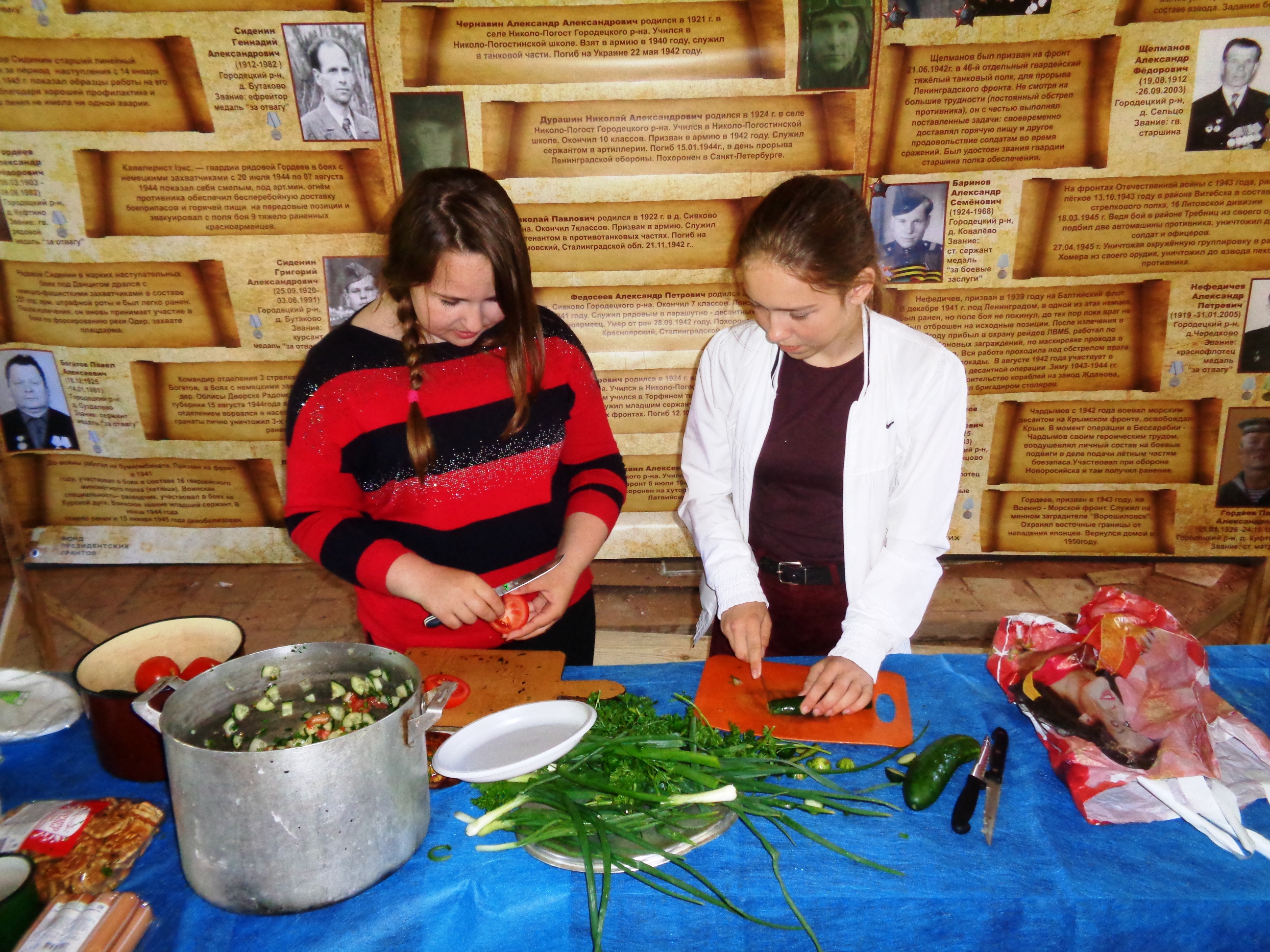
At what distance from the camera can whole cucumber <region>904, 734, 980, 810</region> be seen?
1428 mm

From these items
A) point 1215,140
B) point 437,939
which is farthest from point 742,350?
point 1215,140

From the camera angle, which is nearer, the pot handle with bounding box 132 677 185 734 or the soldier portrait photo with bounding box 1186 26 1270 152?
the pot handle with bounding box 132 677 185 734

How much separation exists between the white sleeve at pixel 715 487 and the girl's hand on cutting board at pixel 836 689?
0.36 meters

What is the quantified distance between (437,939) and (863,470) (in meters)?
1.38

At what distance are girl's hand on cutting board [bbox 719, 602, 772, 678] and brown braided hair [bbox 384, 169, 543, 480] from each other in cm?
79

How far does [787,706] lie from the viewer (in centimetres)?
166

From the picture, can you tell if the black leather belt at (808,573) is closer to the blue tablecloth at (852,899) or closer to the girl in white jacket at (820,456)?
the girl in white jacket at (820,456)

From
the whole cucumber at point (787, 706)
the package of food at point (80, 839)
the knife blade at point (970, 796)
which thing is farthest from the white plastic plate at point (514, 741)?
the knife blade at point (970, 796)

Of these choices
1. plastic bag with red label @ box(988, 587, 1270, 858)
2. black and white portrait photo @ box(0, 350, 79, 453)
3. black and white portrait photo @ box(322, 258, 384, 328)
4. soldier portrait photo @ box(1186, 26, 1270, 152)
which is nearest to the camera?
plastic bag with red label @ box(988, 587, 1270, 858)

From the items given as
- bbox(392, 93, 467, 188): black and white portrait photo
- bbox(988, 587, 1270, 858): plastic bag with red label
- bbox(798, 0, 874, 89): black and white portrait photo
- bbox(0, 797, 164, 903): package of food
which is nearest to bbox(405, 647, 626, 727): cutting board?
bbox(0, 797, 164, 903): package of food

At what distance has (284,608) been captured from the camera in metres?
4.00

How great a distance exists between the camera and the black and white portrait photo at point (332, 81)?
309 cm

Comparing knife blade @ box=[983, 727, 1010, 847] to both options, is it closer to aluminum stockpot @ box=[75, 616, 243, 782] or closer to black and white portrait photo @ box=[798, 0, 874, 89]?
aluminum stockpot @ box=[75, 616, 243, 782]

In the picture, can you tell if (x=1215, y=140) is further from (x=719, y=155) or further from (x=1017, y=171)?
(x=719, y=155)
